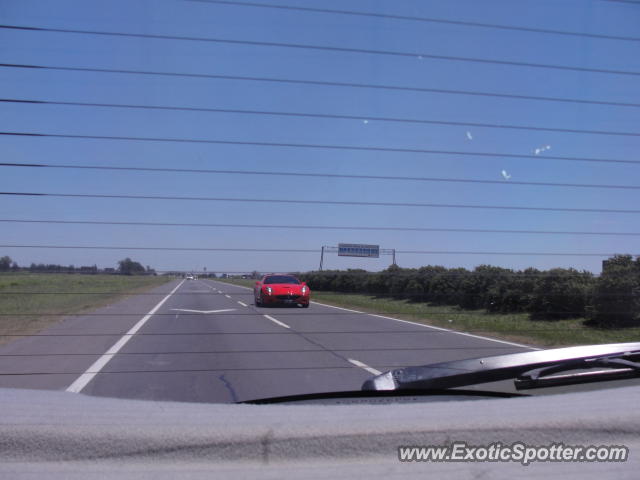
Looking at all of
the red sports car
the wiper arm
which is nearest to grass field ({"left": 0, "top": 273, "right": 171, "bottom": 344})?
the red sports car

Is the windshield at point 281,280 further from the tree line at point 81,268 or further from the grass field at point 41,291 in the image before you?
the tree line at point 81,268

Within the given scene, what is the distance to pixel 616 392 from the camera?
2.12m

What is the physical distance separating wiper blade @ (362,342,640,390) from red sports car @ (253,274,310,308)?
8.11 metres

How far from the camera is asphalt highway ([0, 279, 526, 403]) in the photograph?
6043mm

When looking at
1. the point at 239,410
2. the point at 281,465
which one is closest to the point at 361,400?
the point at 239,410

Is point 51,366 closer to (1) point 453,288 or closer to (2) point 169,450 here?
(1) point 453,288

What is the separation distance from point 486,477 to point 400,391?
1.06m

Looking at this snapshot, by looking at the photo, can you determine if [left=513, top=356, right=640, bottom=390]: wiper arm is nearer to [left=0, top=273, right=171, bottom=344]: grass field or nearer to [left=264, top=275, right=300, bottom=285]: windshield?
[left=0, top=273, right=171, bottom=344]: grass field

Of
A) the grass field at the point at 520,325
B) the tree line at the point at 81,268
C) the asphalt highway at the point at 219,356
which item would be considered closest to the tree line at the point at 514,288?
the grass field at the point at 520,325

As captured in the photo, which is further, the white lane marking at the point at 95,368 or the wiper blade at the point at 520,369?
the white lane marking at the point at 95,368

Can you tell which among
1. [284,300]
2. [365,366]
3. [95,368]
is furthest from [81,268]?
[284,300]

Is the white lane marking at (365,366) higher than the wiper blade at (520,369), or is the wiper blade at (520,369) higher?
the wiper blade at (520,369)

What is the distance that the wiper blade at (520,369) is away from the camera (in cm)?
264

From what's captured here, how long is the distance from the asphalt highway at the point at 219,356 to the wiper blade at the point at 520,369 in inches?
119
